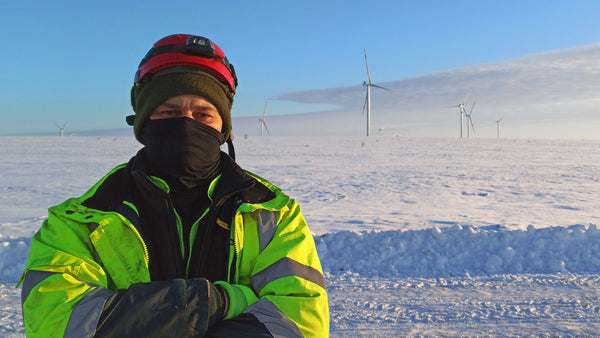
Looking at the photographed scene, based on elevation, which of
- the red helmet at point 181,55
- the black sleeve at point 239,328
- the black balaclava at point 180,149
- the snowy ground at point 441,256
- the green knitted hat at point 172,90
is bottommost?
the snowy ground at point 441,256

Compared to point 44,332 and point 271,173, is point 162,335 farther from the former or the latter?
point 271,173

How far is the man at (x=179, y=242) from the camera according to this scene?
5.06 feet

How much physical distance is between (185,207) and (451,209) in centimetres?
809

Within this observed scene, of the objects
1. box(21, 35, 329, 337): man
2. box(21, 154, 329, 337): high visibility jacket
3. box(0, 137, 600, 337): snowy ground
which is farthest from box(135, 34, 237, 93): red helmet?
box(0, 137, 600, 337): snowy ground

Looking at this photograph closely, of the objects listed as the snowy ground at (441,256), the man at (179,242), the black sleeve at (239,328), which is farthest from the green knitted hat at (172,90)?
the snowy ground at (441,256)

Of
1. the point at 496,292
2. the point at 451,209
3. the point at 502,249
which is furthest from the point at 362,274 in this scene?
the point at 451,209

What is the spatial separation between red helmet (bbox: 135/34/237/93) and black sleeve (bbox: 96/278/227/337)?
3.03ft

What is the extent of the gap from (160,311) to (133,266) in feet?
1.05

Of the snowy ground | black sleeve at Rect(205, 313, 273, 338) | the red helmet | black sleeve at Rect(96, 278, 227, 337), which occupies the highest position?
the red helmet

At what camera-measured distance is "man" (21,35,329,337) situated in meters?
1.54

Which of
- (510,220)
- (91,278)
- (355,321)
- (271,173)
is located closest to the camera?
(91,278)

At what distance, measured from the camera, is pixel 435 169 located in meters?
16.9

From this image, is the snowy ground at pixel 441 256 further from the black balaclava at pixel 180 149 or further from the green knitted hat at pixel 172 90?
the green knitted hat at pixel 172 90

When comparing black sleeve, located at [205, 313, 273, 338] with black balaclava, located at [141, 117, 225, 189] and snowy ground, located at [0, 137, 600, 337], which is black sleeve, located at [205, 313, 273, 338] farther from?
snowy ground, located at [0, 137, 600, 337]
